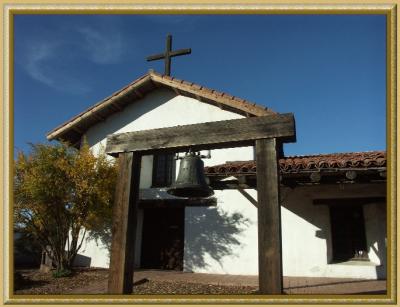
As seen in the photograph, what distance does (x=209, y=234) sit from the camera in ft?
34.5

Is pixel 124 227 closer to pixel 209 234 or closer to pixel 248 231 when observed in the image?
pixel 248 231

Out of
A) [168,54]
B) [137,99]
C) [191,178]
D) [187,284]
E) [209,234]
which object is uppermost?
[168,54]

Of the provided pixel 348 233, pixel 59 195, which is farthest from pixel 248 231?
pixel 59 195

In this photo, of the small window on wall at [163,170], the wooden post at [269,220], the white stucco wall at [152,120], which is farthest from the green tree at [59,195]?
the wooden post at [269,220]

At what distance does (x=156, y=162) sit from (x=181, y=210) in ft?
6.19

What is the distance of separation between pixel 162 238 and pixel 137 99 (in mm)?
5142

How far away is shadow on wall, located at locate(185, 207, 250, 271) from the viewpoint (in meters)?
10.2

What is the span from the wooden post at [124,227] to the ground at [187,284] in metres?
3.53

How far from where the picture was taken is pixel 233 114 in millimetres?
11227

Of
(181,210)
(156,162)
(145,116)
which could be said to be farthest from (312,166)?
(145,116)

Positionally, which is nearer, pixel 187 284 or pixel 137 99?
pixel 187 284

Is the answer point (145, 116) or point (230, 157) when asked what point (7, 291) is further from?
point (145, 116)

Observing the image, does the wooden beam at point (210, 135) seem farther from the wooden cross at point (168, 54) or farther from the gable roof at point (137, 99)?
the wooden cross at point (168, 54)

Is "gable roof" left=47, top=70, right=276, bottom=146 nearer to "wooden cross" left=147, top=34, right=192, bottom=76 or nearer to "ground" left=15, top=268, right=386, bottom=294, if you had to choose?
"wooden cross" left=147, top=34, right=192, bottom=76
